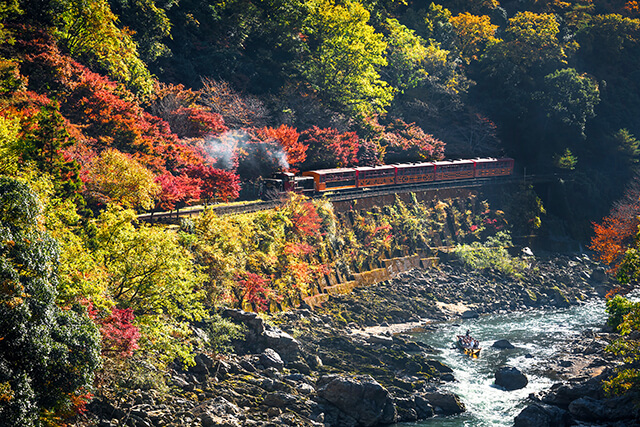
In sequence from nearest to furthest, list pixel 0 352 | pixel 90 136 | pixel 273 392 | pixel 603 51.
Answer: pixel 0 352 < pixel 273 392 < pixel 90 136 < pixel 603 51

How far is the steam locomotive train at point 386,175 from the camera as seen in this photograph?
5634cm

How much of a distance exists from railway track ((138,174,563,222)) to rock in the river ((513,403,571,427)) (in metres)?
20.3

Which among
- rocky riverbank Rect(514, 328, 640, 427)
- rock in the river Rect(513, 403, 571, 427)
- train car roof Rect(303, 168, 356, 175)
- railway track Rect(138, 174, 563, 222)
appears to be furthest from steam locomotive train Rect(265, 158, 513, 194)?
rock in the river Rect(513, 403, 571, 427)

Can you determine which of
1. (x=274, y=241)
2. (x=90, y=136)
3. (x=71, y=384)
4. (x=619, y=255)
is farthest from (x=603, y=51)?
(x=71, y=384)

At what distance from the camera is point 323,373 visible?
132 feet

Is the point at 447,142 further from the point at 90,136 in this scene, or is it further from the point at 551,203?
the point at 90,136

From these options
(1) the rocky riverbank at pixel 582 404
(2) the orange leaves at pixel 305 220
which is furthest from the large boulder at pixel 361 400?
(2) the orange leaves at pixel 305 220

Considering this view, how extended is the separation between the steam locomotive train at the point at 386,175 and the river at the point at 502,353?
47.6ft

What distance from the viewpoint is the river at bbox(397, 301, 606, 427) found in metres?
38.3

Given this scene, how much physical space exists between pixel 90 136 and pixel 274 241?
13081 mm

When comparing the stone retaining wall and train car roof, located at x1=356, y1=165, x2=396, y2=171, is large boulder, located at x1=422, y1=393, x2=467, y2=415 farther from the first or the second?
train car roof, located at x1=356, y1=165, x2=396, y2=171

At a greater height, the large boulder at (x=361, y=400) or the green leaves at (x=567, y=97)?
the green leaves at (x=567, y=97)

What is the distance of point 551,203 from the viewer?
76938 mm

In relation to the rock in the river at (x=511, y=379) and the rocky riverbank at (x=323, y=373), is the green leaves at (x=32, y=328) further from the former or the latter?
the rock in the river at (x=511, y=379)
